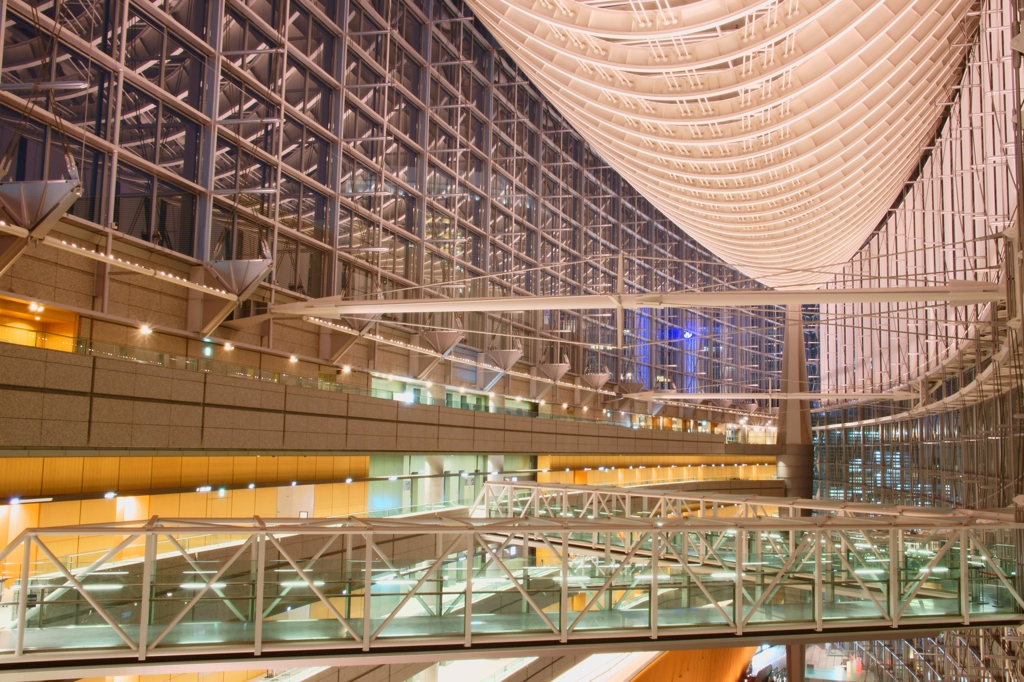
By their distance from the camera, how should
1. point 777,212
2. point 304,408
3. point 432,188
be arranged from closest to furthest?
point 304,408 < point 777,212 < point 432,188

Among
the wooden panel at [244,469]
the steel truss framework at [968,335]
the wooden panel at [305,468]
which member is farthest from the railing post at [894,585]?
the wooden panel at [305,468]

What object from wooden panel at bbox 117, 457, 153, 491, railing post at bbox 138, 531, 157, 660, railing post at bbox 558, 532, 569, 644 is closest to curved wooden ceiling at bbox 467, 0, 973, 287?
railing post at bbox 558, 532, 569, 644

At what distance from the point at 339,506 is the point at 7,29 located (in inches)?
711

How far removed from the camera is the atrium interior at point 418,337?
12.4 meters

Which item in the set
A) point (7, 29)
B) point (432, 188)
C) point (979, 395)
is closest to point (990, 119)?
point (979, 395)

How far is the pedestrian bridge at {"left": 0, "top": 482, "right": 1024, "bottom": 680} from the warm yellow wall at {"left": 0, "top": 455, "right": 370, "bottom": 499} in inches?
202

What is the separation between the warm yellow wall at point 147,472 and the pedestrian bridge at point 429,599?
5.12 meters

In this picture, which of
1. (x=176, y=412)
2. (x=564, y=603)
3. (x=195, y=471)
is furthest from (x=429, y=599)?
(x=195, y=471)

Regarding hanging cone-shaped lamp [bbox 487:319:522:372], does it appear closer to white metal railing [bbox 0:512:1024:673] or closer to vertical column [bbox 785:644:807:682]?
→ vertical column [bbox 785:644:807:682]

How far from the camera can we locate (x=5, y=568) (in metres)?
12.2

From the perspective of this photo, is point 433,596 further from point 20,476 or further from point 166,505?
point 166,505

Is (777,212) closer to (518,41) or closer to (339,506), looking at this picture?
(518,41)

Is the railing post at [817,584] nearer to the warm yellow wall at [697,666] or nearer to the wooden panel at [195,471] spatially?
the wooden panel at [195,471]

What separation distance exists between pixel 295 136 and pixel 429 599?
21947 millimetres
